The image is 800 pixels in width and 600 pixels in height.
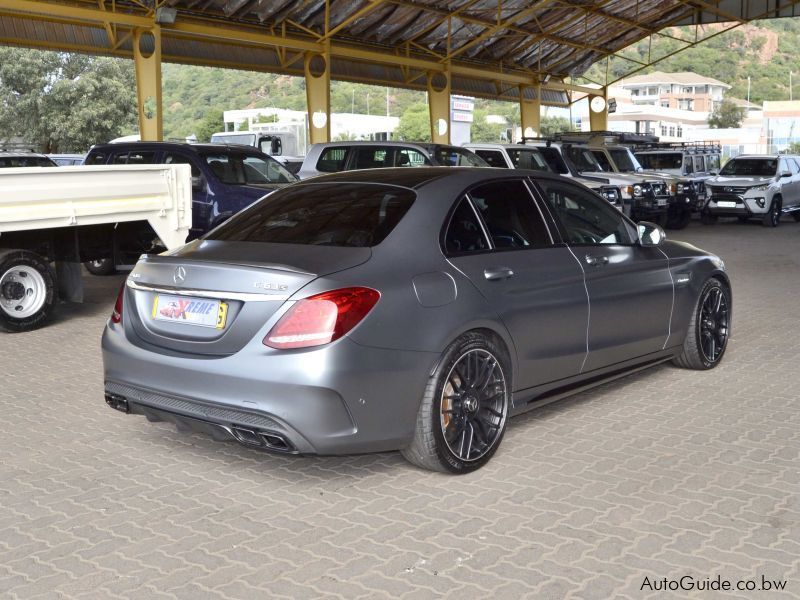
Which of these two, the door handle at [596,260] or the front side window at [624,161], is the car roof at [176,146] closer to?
the door handle at [596,260]

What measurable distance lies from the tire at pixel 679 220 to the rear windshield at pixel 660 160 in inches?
78.1

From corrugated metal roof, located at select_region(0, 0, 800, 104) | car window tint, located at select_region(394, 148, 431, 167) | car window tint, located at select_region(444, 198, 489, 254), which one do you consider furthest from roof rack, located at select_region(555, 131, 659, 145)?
car window tint, located at select_region(444, 198, 489, 254)

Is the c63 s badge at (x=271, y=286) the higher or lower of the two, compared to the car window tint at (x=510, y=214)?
lower

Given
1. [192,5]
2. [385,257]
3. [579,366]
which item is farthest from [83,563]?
[192,5]

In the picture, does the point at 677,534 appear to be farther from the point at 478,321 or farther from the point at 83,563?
the point at 83,563

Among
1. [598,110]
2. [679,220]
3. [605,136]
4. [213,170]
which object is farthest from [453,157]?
[598,110]

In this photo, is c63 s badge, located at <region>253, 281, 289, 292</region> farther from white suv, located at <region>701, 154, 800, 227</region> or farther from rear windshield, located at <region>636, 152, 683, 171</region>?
rear windshield, located at <region>636, 152, 683, 171</region>

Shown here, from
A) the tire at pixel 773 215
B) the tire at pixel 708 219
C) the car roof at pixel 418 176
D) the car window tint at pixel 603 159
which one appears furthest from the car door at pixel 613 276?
the tire at pixel 708 219

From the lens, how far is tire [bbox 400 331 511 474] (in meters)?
4.46

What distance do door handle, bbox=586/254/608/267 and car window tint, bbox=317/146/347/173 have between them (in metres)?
9.42

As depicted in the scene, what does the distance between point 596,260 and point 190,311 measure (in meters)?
2.58

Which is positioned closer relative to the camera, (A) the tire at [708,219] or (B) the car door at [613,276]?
(B) the car door at [613,276]

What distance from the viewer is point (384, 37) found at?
29.5 metres

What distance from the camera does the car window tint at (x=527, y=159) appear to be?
1773cm
